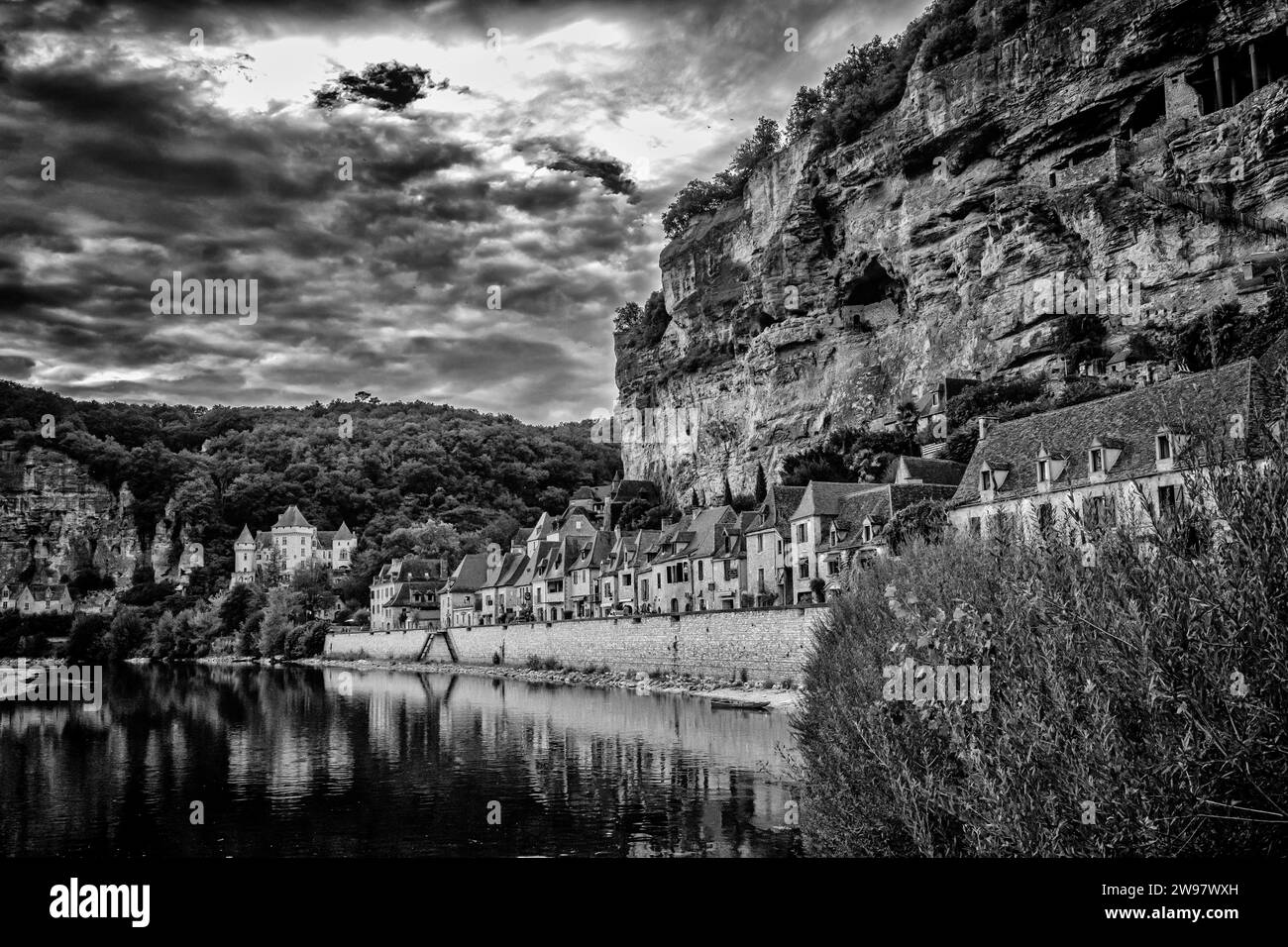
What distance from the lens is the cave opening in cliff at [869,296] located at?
276ft

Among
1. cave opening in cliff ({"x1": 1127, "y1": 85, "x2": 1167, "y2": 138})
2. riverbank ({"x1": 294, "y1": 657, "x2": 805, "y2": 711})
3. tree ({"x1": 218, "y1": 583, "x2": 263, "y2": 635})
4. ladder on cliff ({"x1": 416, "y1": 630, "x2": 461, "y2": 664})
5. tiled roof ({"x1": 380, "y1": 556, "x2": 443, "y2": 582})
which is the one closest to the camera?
riverbank ({"x1": 294, "y1": 657, "x2": 805, "y2": 711})

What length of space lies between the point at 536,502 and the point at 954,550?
357 feet

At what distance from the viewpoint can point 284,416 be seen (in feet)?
358

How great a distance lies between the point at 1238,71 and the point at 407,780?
64.5 metres

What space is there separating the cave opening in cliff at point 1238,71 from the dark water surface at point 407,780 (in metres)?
51.1

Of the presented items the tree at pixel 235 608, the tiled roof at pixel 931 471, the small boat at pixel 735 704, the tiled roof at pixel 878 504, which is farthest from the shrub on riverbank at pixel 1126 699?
the tree at pixel 235 608

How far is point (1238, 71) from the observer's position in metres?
58.8

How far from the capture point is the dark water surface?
1983 centimetres

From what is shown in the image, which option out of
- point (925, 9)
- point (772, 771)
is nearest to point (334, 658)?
point (772, 771)

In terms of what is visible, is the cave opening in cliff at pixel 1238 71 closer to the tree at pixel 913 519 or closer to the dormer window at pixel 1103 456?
the dormer window at pixel 1103 456

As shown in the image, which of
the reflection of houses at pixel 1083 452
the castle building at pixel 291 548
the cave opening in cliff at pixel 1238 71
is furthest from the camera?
the castle building at pixel 291 548

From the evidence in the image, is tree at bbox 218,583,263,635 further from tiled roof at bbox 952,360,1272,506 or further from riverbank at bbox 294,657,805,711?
tiled roof at bbox 952,360,1272,506

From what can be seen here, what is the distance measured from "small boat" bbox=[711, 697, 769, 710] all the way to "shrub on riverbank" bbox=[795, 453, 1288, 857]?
85.7ft

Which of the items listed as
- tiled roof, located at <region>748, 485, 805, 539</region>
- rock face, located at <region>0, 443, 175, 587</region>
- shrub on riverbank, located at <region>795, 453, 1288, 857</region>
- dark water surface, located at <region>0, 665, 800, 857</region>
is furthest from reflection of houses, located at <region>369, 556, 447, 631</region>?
shrub on riverbank, located at <region>795, 453, 1288, 857</region>
